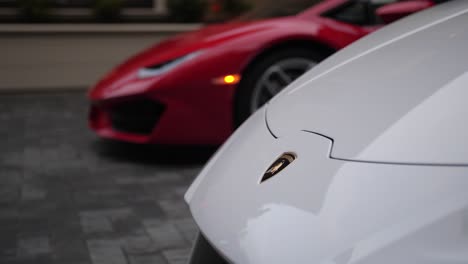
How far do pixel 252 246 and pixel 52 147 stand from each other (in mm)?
4445

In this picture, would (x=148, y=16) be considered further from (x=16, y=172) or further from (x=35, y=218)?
(x=35, y=218)

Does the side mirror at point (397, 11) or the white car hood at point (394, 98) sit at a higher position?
the white car hood at point (394, 98)

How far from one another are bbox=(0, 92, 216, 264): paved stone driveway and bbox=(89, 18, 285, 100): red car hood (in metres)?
0.53

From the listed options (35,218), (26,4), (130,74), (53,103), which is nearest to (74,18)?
(26,4)

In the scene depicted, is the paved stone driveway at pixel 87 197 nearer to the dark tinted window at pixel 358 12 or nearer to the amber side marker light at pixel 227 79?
the amber side marker light at pixel 227 79

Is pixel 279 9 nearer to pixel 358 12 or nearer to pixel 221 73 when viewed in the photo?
pixel 358 12

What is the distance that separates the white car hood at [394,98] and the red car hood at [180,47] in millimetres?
2848

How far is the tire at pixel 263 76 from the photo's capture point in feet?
16.5

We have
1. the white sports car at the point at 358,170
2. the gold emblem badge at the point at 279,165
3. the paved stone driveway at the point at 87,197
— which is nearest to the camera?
the white sports car at the point at 358,170

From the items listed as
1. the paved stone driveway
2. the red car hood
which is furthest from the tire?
the paved stone driveway

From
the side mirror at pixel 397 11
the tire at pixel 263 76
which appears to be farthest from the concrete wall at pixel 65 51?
the side mirror at pixel 397 11

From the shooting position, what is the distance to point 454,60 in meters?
1.80

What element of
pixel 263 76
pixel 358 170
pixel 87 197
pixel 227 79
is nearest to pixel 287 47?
pixel 263 76

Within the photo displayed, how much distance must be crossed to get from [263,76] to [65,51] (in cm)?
433
